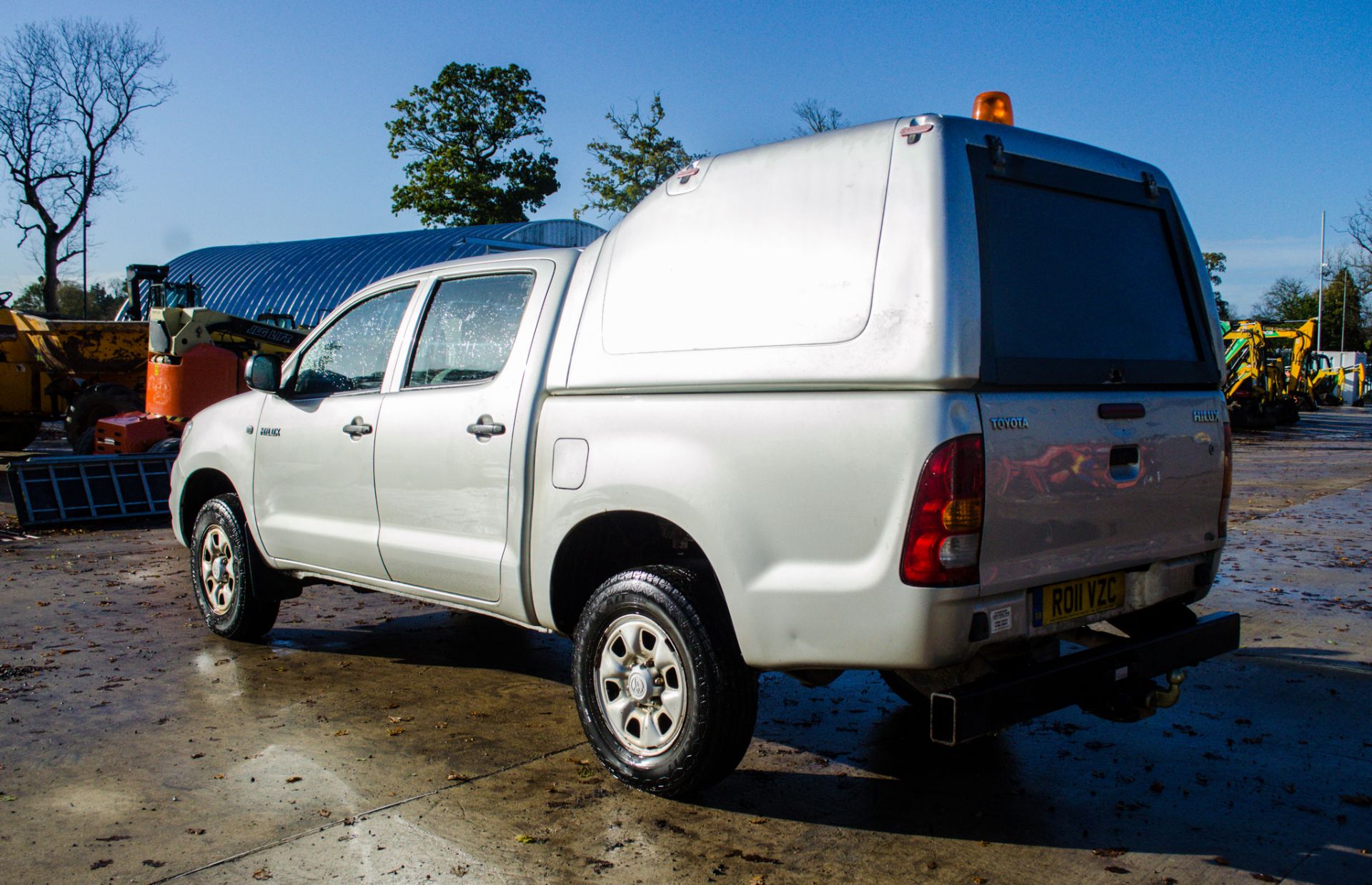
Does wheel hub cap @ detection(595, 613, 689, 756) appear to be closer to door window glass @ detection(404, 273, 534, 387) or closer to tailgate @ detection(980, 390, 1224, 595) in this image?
tailgate @ detection(980, 390, 1224, 595)

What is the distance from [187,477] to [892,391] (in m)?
4.63

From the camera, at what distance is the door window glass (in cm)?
457

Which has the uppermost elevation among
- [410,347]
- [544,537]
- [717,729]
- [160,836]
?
[410,347]

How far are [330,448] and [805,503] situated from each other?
2786 millimetres

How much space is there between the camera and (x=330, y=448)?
5.26 metres

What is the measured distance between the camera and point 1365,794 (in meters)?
3.89

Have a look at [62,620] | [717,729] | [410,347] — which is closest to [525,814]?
[717,729]

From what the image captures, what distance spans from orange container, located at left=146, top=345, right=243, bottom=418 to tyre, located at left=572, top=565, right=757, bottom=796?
1029 centimetres

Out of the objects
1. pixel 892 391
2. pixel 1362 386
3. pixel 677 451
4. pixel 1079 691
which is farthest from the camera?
pixel 1362 386

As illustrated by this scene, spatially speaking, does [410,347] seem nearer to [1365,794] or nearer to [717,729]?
[717,729]

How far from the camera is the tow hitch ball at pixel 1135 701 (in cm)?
362

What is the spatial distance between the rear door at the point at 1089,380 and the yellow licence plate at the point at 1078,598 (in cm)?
5

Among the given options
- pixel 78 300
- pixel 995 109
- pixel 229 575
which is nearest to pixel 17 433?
pixel 229 575

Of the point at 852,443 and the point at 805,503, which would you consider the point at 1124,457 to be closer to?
the point at 852,443
